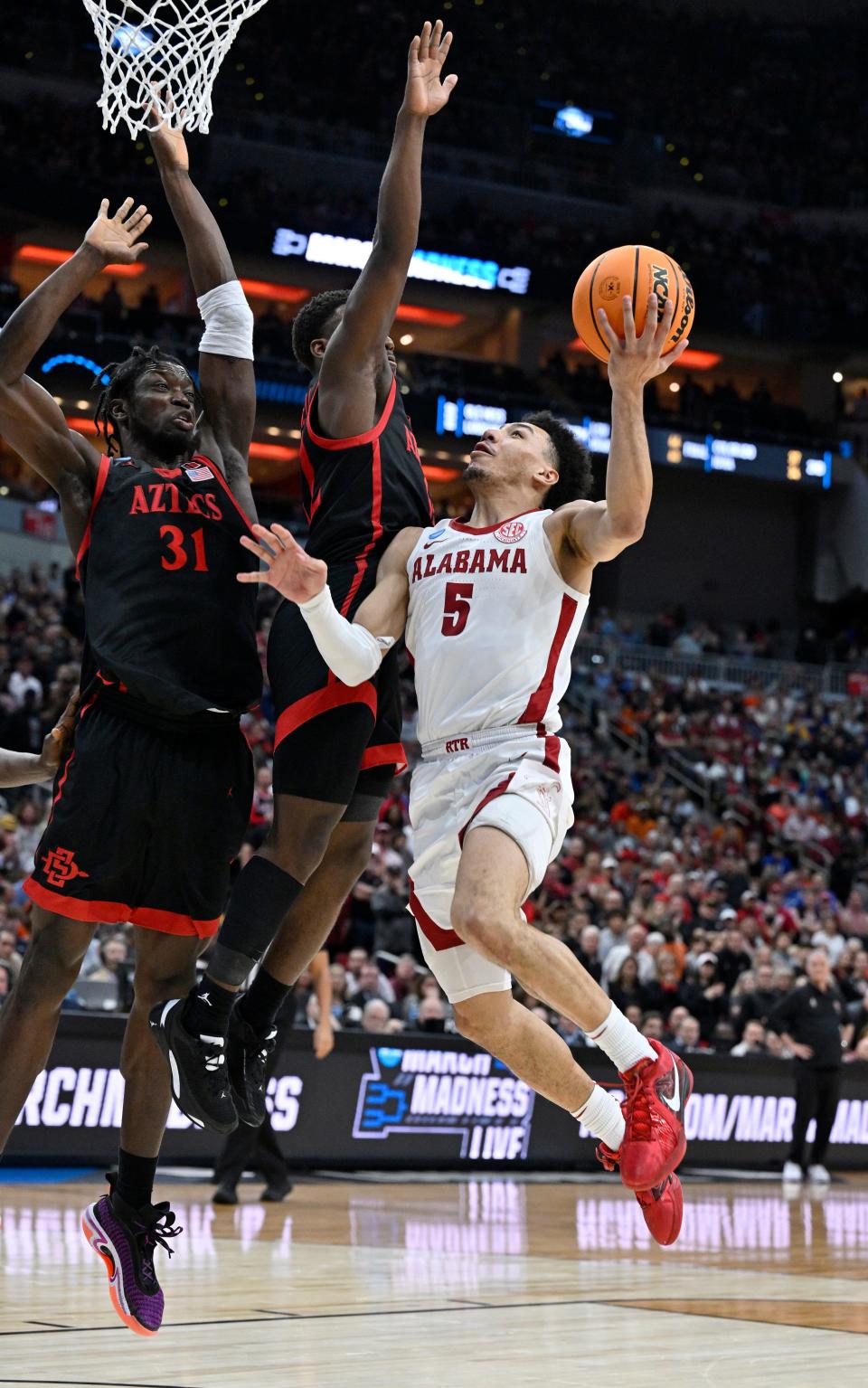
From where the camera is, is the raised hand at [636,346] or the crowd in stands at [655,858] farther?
the crowd in stands at [655,858]

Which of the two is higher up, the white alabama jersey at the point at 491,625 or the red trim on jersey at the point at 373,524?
the red trim on jersey at the point at 373,524

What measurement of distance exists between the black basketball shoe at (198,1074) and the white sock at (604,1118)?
1268mm

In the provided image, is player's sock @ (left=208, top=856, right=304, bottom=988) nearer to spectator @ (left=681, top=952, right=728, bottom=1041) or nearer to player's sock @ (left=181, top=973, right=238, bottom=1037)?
player's sock @ (left=181, top=973, right=238, bottom=1037)

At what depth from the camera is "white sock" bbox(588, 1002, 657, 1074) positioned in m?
5.79

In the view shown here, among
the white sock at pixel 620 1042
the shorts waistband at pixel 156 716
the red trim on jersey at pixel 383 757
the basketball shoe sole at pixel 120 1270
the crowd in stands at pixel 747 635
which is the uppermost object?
the crowd in stands at pixel 747 635

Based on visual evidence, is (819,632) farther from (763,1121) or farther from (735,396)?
(763,1121)

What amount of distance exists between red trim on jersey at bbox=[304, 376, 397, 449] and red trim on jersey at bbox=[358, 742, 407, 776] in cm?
100

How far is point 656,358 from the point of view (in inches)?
215

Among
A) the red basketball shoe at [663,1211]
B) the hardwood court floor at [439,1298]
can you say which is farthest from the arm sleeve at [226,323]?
the hardwood court floor at [439,1298]

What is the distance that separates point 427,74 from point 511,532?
154 centimetres

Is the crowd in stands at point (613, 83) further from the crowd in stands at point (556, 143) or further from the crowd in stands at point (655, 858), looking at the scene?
the crowd in stands at point (655, 858)

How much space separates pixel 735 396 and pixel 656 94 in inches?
348

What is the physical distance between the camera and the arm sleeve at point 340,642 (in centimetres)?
521

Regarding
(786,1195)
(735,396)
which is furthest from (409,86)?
(735,396)
